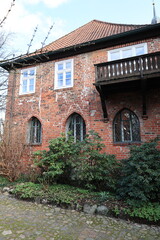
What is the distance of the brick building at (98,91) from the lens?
6871 millimetres

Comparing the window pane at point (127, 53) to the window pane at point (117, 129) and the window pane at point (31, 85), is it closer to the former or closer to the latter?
the window pane at point (117, 129)

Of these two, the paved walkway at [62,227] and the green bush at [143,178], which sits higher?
the green bush at [143,178]

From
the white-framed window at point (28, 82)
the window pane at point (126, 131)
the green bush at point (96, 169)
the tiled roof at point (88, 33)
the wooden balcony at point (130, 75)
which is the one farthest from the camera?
the white-framed window at point (28, 82)

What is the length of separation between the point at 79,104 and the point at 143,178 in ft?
16.4

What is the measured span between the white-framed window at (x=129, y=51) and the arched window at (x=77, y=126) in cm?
353

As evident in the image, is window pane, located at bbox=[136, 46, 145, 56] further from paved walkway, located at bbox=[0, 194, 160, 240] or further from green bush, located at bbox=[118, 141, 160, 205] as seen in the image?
paved walkway, located at bbox=[0, 194, 160, 240]

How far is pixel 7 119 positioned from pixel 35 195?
5.92 metres

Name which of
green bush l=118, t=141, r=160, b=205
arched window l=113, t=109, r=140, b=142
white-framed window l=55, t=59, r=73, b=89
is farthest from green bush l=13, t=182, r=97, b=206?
white-framed window l=55, t=59, r=73, b=89

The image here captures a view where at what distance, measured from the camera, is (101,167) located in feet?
19.3

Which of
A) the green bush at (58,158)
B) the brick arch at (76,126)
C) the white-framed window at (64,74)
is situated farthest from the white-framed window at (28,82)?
the green bush at (58,158)

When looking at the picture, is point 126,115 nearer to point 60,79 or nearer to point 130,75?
point 130,75

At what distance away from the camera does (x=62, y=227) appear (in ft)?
12.9

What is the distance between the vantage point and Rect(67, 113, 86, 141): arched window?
28.0ft

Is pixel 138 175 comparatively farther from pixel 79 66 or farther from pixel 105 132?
pixel 79 66
